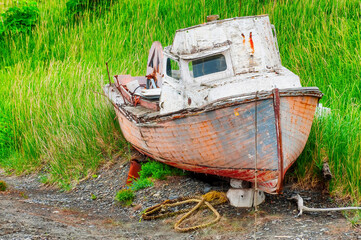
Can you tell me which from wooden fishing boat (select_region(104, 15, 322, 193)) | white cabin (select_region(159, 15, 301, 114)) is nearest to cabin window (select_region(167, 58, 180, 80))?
wooden fishing boat (select_region(104, 15, 322, 193))

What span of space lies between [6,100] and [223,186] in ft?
19.9

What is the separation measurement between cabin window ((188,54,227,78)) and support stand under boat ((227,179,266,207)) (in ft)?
4.49

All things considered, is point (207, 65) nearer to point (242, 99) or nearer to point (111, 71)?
point (242, 99)

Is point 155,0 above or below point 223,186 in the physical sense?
above

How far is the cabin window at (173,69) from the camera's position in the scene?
22.8 feet

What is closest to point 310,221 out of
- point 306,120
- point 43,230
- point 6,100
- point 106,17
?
point 306,120

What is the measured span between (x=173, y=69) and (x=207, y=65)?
24.3 inches

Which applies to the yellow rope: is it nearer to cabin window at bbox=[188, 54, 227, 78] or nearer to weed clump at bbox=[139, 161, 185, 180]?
weed clump at bbox=[139, 161, 185, 180]

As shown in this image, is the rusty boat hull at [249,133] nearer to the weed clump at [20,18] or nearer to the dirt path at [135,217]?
the dirt path at [135,217]

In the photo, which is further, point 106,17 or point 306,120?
point 106,17

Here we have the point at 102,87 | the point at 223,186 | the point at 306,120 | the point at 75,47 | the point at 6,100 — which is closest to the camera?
the point at 306,120

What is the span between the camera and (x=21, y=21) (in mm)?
15008

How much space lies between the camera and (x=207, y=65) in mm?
6574

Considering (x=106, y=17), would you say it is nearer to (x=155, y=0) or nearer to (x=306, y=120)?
(x=155, y=0)
